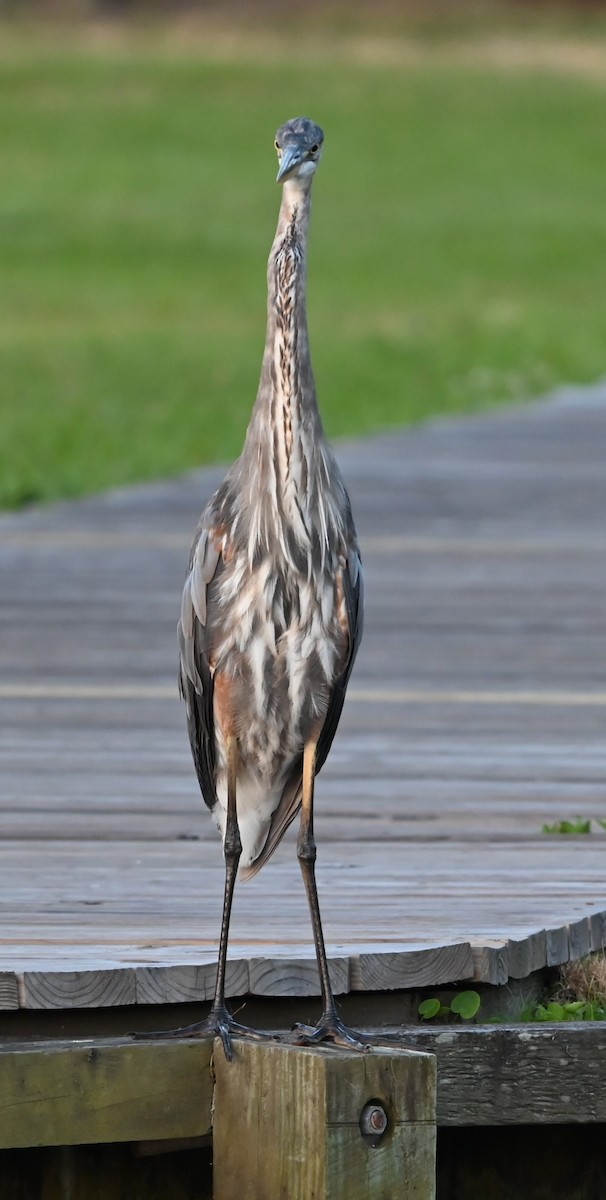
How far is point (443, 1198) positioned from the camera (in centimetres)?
438

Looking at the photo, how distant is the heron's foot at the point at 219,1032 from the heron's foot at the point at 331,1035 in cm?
6

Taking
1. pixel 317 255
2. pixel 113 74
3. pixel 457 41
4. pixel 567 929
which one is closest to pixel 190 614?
pixel 567 929

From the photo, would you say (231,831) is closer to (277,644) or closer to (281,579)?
(277,644)

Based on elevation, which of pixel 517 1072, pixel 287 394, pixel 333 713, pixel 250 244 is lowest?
pixel 517 1072

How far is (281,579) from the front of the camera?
431 cm

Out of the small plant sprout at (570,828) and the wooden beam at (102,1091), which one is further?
the small plant sprout at (570,828)

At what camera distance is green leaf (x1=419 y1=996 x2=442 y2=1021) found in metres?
4.21

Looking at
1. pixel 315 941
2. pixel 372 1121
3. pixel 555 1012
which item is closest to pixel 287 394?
pixel 315 941

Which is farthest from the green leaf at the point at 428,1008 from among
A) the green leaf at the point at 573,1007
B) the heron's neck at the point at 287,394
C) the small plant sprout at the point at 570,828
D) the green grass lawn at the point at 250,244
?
the green grass lawn at the point at 250,244

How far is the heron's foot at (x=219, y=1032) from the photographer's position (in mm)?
3902

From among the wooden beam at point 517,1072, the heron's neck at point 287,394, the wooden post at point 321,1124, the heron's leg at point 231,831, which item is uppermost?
the heron's neck at point 287,394

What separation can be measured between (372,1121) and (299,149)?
175 centimetres

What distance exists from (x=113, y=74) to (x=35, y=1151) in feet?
153

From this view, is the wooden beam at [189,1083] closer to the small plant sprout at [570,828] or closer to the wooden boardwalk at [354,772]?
the wooden boardwalk at [354,772]
